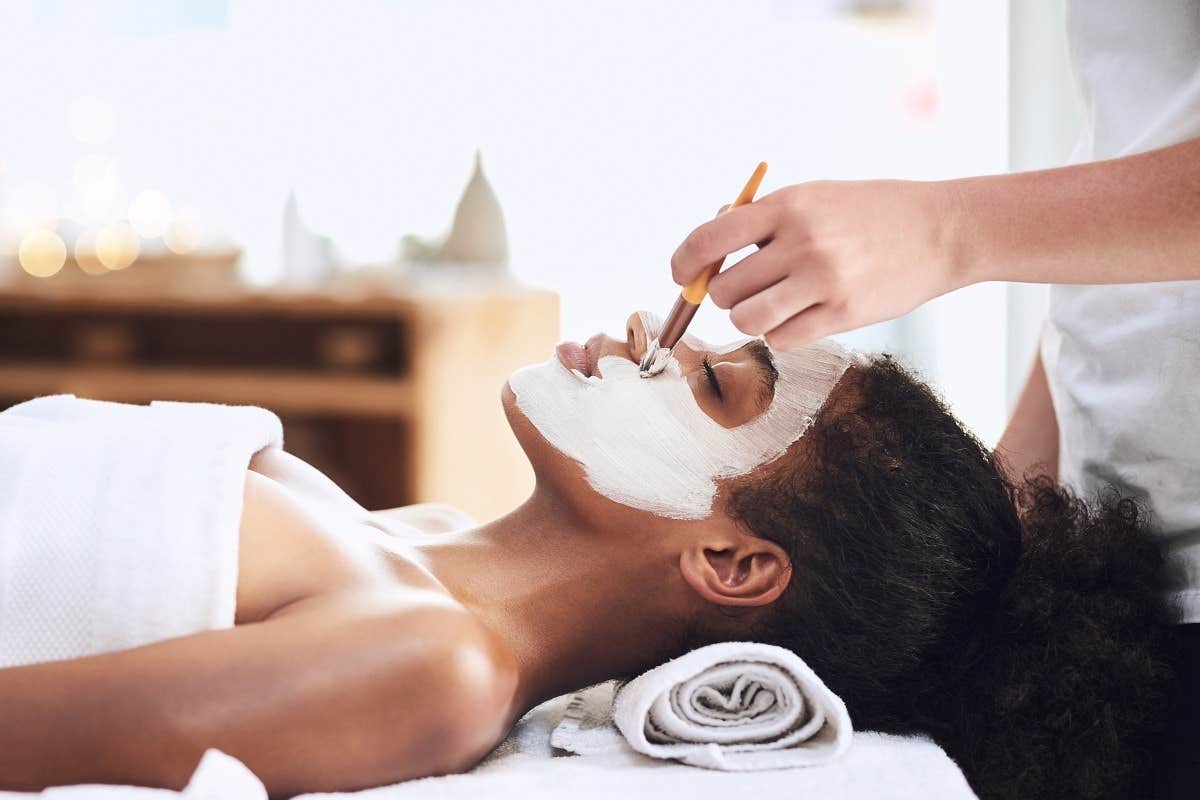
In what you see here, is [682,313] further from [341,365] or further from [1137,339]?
[341,365]

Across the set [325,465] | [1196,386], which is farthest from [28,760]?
[325,465]

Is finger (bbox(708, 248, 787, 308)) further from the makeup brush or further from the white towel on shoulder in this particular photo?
the white towel on shoulder

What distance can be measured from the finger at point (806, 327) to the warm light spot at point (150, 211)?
121 inches

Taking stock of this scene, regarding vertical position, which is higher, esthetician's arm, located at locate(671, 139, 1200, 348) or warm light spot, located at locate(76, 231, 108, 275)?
esthetician's arm, located at locate(671, 139, 1200, 348)

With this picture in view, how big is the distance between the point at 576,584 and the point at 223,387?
93.5 inches

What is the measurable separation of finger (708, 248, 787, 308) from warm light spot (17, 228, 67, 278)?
3.12 m

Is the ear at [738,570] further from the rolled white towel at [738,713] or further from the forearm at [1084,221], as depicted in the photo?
the forearm at [1084,221]

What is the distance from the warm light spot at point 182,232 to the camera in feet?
11.3

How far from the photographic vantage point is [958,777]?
90cm

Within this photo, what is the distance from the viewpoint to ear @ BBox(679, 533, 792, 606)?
1.04 meters

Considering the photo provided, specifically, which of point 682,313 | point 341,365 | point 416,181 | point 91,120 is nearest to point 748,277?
point 682,313

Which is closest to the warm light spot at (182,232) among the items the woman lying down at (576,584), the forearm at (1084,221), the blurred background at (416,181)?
the blurred background at (416,181)

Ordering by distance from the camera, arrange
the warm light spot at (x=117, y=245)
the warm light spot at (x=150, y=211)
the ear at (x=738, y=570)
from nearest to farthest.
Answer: the ear at (x=738, y=570)
the warm light spot at (x=117, y=245)
the warm light spot at (x=150, y=211)

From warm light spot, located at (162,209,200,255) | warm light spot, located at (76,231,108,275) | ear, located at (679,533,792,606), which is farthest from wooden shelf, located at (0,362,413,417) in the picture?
ear, located at (679,533,792,606)
